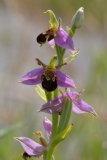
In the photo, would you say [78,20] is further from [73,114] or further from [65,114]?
[73,114]

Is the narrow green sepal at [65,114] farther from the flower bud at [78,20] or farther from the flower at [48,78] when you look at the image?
the flower bud at [78,20]

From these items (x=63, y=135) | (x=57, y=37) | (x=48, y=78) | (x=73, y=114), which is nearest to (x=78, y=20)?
(x=57, y=37)

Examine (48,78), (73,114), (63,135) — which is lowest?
(73,114)

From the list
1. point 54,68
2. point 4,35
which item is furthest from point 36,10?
point 54,68

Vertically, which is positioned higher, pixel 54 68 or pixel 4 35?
pixel 4 35

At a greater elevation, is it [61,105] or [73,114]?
[61,105]

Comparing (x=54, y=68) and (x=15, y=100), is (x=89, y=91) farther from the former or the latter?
(x=54, y=68)

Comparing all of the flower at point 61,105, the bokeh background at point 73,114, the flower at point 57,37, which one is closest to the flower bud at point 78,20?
the flower at point 57,37
